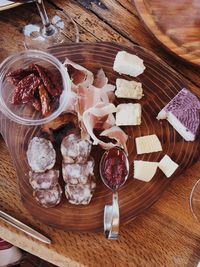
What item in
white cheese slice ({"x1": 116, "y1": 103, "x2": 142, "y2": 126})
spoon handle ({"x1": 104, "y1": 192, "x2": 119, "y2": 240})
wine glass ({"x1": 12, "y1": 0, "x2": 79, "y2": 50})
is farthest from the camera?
wine glass ({"x1": 12, "y1": 0, "x2": 79, "y2": 50})

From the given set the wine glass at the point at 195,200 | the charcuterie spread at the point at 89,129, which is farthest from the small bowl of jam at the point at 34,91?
the wine glass at the point at 195,200

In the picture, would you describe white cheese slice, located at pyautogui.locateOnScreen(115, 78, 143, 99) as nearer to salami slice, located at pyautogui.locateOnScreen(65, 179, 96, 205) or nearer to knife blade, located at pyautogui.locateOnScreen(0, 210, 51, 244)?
salami slice, located at pyautogui.locateOnScreen(65, 179, 96, 205)

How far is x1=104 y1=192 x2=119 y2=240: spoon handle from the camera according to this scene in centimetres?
111

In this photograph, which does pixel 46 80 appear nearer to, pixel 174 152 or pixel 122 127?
pixel 122 127

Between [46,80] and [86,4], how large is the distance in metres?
0.27

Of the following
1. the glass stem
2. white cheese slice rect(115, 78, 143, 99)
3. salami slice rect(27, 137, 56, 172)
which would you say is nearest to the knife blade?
salami slice rect(27, 137, 56, 172)

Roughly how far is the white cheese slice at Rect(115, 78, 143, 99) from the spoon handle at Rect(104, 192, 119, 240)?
0.23 m

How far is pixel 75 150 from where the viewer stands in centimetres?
115

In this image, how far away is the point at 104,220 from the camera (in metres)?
→ 1.15

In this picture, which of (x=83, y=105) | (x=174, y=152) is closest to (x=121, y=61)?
(x=83, y=105)

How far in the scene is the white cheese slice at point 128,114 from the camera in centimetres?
121

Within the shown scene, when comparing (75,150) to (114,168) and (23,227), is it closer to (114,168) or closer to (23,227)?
(114,168)

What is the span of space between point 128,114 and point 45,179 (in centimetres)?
24

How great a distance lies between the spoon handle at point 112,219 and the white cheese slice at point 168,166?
0.12 m
